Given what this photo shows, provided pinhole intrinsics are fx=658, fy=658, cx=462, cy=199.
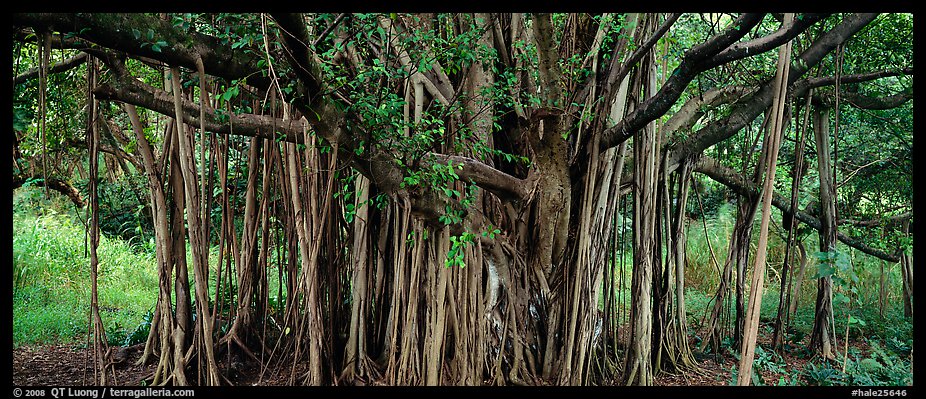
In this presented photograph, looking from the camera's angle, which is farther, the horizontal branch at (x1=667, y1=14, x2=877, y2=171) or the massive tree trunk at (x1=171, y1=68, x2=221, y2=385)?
the horizontal branch at (x1=667, y1=14, x2=877, y2=171)

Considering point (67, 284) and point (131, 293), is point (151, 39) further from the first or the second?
point (67, 284)

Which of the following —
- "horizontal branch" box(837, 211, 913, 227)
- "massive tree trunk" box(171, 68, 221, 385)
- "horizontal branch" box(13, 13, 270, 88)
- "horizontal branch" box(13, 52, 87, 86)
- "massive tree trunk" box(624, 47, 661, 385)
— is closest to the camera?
"horizontal branch" box(13, 13, 270, 88)

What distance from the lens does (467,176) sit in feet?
10.1

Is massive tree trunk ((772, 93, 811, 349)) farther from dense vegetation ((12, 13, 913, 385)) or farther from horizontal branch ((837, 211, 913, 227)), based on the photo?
horizontal branch ((837, 211, 913, 227))

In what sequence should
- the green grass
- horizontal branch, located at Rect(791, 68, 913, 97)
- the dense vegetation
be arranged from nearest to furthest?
the dense vegetation, horizontal branch, located at Rect(791, 68, 913, 97), the green grass

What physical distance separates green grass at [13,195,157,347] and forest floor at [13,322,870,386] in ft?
1.11

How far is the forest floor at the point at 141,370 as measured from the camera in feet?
12.8

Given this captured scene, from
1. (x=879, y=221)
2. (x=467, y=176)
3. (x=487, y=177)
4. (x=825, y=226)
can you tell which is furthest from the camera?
(x=879, y=221)

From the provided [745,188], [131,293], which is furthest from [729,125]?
[131,293]

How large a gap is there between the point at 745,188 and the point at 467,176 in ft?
7.71

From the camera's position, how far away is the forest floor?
3896mm

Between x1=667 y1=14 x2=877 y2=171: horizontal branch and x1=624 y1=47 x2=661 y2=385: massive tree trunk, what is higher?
x1=667 y1=14 x2=877 y2=171: horizontal branch

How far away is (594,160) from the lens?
337 cm

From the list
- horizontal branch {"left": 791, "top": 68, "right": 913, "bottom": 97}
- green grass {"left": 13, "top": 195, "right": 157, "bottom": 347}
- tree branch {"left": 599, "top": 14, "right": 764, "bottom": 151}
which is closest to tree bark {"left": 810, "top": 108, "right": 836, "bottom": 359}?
horizontal branch {"left": 791, "top": 68, "right": 913, "bottom": 97}
